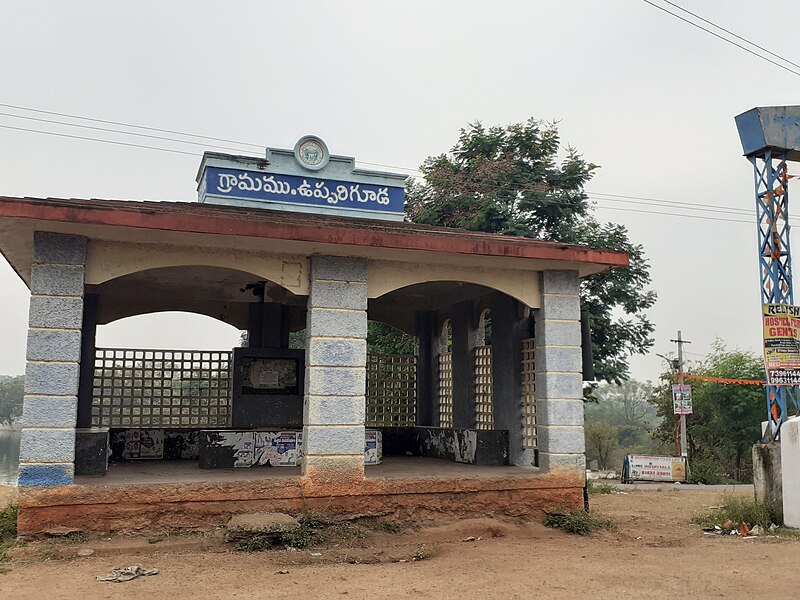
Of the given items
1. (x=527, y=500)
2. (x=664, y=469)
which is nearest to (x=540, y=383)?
(x=527, y=500)

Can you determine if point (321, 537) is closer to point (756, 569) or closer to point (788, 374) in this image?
point (756, 569)

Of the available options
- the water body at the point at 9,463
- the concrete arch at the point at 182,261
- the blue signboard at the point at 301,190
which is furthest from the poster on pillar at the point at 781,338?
the water body at the point at 9,463

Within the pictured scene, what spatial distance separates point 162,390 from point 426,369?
15.4ft

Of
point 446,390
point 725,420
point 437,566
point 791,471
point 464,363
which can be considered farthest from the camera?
point 725,420

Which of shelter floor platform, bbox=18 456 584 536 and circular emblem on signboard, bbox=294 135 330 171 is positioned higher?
circular emblem on signboard, bbox=294 135 330 171

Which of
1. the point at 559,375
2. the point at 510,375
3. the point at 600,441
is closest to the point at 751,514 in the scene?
the point at 559,375

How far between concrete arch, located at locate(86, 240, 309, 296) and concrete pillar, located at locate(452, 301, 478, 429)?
14.1ft

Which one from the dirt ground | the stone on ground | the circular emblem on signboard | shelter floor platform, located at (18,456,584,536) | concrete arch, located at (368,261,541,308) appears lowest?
the dirt ground

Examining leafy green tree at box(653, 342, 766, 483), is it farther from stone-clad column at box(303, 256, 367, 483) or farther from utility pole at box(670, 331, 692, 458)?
stone-clad column at box(303, 256, 367, 483)

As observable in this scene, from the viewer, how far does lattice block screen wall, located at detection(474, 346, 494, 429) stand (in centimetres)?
1209

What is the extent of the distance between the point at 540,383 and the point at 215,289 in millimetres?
5398

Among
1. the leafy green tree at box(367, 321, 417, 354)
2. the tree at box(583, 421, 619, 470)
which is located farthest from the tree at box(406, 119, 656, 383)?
the tree at box(583, 421, 619, 470)

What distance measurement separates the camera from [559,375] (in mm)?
9883

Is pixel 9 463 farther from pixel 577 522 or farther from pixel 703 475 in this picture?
pixel 577 522
